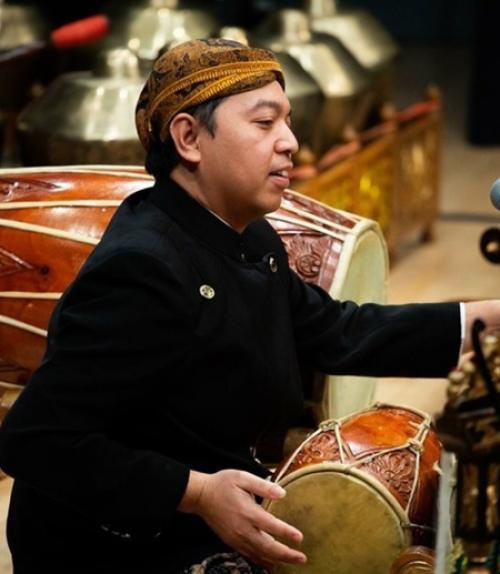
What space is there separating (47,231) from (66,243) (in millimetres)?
46

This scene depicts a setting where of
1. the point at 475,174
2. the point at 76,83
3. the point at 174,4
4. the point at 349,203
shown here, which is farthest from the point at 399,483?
the point at 475,174

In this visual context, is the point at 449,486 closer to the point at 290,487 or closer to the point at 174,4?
the point at 290,487

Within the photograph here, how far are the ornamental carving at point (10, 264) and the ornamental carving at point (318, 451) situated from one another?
0.85 m

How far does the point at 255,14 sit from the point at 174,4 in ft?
6.44

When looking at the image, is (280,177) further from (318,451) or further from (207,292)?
(318,451)

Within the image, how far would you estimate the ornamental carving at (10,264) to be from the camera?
2.77 m

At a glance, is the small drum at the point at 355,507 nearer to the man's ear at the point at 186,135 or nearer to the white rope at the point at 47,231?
the man's ear at the point at 186,135

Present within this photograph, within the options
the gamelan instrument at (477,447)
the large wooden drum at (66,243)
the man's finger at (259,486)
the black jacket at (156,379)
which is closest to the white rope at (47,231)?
the large wooden drum at (66,243)

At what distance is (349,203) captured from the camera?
14.5ft

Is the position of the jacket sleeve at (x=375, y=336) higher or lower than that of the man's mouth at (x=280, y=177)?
lower

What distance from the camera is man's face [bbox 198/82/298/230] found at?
2.03 meters

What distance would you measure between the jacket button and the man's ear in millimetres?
172

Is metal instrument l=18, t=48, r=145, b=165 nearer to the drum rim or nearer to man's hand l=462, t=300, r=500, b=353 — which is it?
man's hand l=462, t=300, r=500, b=353

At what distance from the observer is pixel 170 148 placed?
2074 mm
